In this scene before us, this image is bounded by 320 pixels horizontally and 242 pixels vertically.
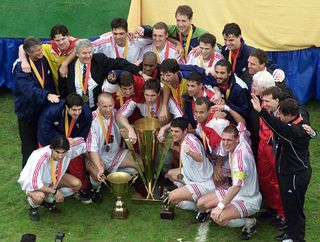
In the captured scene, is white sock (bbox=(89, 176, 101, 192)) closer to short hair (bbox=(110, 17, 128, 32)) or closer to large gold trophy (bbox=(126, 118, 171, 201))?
large gold trophy (bbox=(126, 118, 171, 201))

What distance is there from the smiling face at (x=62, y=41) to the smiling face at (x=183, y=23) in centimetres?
Answer: 129

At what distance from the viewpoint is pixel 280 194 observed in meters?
5.64

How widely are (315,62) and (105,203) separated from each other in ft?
12.7

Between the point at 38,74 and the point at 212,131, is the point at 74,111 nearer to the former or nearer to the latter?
the point at 38,74

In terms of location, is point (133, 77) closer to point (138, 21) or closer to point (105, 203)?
point (105, 203)

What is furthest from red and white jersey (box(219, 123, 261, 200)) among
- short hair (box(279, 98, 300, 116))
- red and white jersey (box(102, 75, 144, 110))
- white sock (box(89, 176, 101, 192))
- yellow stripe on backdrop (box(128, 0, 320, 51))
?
yellow stripe on backdrop (box(128, 0, 320, 51))

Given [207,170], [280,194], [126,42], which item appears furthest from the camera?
[126,42]

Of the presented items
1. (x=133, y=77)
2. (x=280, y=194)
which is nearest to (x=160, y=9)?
(x=133, y=77)

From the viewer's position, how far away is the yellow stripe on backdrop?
8.45m

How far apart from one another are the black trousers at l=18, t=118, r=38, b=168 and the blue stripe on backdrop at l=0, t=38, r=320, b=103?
Result: 256 centimetres

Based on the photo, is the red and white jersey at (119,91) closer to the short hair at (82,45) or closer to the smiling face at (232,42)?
the short hair at (82,45)

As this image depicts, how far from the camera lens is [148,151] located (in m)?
6.49

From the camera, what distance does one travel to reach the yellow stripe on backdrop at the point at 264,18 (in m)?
8.45

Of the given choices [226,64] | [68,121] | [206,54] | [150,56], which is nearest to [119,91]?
[150,56]
